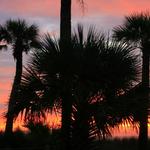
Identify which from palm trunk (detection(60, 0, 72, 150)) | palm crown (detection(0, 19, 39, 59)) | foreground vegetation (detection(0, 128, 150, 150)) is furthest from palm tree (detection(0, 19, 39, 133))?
palm trunk (detection(60, 0, 72, 150))

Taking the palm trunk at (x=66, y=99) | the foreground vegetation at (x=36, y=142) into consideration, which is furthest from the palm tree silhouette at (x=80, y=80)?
the foreground vegetation at (x=36, y=142)

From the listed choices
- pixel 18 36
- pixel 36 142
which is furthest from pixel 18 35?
pixel 36 142

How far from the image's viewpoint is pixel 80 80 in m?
18.2

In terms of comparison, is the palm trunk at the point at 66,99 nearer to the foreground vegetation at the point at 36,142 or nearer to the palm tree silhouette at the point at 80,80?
the palm tree silhouette at the point at 80,80

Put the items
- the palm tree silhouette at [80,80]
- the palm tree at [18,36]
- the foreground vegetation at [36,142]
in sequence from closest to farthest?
the palm tree silhouette at [80,80] → the foreground vegetation at [36,142] → the palm tree at [18,36]

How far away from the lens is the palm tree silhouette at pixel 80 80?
1792cm

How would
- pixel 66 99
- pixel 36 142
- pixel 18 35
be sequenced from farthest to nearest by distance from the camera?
pixel 18 35 → pixel 36 142 → pixel 66 99

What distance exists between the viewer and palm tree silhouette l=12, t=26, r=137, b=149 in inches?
706

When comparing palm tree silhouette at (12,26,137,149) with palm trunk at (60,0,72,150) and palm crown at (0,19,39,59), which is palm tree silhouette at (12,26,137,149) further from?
palm crown at (0,19,39,59)

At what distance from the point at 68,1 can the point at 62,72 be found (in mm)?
3116

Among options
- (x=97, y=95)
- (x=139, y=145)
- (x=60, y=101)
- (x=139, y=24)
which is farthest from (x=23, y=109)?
(x=139, y=24)

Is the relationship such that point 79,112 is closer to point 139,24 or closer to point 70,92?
point 70,92

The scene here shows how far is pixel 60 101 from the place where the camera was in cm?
1825

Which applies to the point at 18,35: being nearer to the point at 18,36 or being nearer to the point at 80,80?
the point at 18,36
